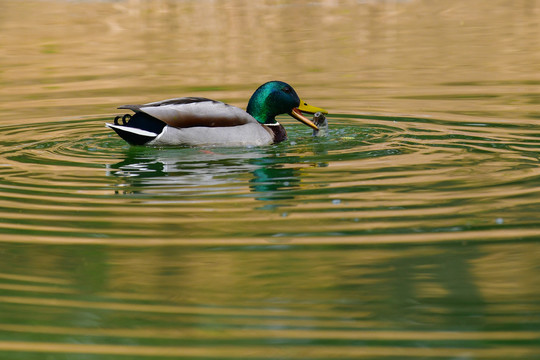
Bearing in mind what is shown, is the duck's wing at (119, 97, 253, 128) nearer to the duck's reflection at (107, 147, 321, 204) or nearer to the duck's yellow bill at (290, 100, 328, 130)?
the duck's reflection at (107, 147, 321, 204)

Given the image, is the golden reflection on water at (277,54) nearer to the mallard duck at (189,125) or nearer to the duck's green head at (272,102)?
the duck's green head at (272,102)

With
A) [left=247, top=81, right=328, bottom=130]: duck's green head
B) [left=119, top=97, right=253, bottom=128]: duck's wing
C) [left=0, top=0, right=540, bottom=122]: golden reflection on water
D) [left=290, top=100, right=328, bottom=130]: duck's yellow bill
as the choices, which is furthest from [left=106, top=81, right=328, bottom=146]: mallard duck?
[left=0, top=0, right=540, bottom=122]: golden reflection on water

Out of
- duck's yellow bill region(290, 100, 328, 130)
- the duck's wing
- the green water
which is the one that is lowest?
the green water

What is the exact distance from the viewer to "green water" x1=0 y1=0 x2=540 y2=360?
Answer: 491cm

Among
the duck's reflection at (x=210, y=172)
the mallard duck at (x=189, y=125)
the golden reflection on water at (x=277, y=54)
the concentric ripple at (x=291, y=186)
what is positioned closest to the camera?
the concentric ripple at (x=291, y=186)

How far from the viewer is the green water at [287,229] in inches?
193

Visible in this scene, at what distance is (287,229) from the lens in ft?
23.0

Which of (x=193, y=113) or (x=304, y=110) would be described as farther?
(x=304, y=110)

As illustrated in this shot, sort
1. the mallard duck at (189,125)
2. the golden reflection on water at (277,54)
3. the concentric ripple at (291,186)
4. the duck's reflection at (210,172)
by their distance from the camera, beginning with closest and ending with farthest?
the concentric ripple at (291,186) < the duck's reflection at (210,172) < the mallard duck at (189,125) < the golden reflection on water at (277,54)

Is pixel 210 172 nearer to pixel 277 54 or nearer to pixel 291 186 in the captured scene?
pixel 291 186

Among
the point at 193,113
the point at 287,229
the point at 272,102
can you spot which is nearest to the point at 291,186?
the point at 287,229

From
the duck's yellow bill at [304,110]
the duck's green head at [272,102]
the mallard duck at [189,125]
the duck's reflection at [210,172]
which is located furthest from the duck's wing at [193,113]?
the duck's yellow bill at [304,110]

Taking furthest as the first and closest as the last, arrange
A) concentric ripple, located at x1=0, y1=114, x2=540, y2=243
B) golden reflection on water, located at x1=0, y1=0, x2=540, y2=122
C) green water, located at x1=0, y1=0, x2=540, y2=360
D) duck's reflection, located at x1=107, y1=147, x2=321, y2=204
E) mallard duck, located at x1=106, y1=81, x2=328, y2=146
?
golden reflection on water, located at x1=0, y1=0, x2=540, y2=122 → mallard duck, located at x1=106, y1=81, x2=328, y2=146 → duck's reflection, located at x1=107, y1=147, x2=321, y2=204 → concentric ripple, located at x1=0, y1=114, x2=540, y2=243 → green water, located at x1=0, y1=0, x2=540, y2=360

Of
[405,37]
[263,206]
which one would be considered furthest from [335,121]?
[405,37]
